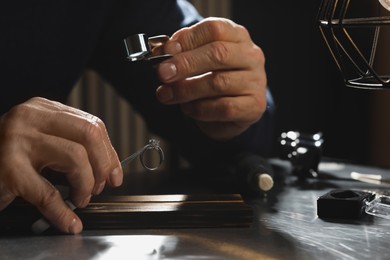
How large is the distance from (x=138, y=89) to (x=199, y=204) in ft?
2.13

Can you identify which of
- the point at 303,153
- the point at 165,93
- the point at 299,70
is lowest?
the point at 299,70

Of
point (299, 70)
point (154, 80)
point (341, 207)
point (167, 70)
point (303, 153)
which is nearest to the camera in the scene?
point (341, 207)

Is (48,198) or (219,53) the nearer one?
(48,198)

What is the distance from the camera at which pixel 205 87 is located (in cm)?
106

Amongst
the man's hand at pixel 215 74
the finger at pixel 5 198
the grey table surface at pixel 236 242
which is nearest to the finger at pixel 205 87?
the man's hand at pixel 215 74

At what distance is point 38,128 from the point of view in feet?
2.46

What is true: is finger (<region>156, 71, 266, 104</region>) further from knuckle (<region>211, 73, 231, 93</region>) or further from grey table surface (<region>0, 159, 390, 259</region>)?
grey table surface (<region>0, 159, 390, 259</region>)

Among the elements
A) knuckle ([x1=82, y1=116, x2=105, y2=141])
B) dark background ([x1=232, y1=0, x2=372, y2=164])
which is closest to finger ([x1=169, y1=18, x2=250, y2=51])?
knuckle ([x1=82, y1=116, x2=105, y2=141])

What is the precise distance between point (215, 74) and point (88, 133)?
0.36m

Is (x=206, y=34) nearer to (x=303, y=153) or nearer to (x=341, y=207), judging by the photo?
(x=303, y=153)

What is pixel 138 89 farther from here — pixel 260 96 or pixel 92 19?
pixel 260 96

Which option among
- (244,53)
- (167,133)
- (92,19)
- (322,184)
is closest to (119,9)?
(92,19)

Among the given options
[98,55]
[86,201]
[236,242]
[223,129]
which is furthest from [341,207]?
[98,55]

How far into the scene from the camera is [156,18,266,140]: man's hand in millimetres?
1012
